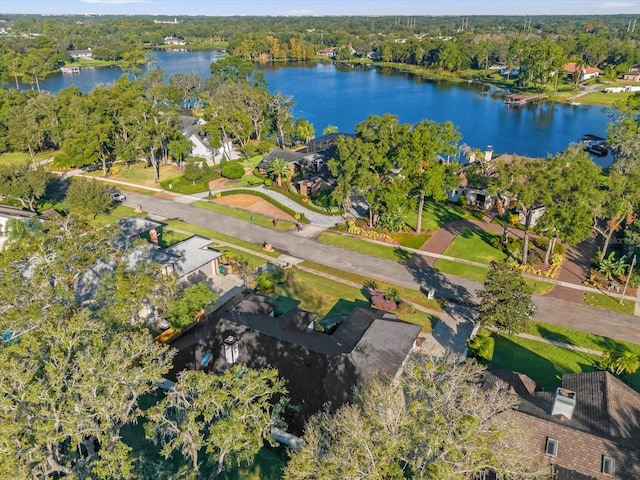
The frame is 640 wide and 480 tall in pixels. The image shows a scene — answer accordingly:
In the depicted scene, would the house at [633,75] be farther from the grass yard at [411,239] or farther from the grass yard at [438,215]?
the grass yard at [411,239]

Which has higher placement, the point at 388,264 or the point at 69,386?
the point at 69,386

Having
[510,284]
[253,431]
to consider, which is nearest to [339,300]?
[510,284]

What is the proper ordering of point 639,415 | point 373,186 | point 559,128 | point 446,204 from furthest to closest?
1. point 559,128
2. point 446,204
3. point 373,186
4. point 639,415

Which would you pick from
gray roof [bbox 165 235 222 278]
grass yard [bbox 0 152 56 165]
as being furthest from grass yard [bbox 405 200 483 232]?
grass yard [bbox 0 152 56 165]

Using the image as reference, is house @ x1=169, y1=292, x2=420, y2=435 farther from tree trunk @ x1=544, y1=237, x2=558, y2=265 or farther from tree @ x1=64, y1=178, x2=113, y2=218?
tree @ x1=64, y1=178, x2=113, y2=218

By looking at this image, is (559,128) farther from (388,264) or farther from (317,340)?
(317,340)

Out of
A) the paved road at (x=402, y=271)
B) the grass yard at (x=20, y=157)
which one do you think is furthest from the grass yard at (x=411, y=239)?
the grass yard at (x=20, y=157)
